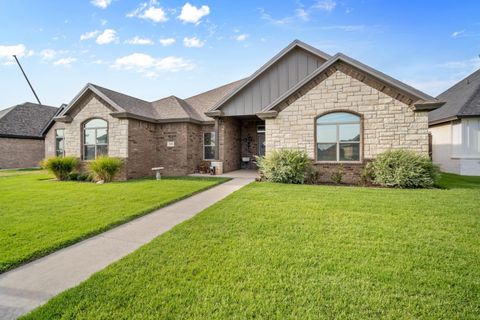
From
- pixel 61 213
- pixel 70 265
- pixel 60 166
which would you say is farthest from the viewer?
pixel 60 166

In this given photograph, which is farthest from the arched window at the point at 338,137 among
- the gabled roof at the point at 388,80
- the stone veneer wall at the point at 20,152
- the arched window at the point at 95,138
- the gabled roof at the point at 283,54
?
the stone veneer wall at the point at 20,152

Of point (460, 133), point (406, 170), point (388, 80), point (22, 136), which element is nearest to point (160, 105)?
point (388, 80)

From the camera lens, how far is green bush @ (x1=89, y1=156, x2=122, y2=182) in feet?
38.7

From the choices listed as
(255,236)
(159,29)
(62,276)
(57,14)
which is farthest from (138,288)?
(57,14)

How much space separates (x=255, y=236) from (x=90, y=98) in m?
13.4

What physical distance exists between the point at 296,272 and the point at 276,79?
39.6 ft

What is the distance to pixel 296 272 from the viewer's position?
10.2ft

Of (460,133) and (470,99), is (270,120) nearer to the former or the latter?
(460,133)

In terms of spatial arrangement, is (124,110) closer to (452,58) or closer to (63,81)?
(63,81)

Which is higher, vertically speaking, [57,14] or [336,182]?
[57,14]

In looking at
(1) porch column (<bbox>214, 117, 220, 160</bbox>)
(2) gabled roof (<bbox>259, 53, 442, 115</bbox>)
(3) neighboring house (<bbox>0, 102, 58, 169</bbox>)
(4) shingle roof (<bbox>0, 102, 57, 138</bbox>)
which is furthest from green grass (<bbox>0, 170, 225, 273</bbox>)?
(4) shingle roof (<bbox>0, 102, 57, 138</bbox>)

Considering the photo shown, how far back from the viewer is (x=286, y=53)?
13.4 metres

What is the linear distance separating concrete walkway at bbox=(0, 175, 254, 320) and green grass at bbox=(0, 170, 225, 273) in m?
0.29

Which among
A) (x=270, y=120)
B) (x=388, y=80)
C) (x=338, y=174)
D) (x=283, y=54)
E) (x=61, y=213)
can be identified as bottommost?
(x=61, y=213)
